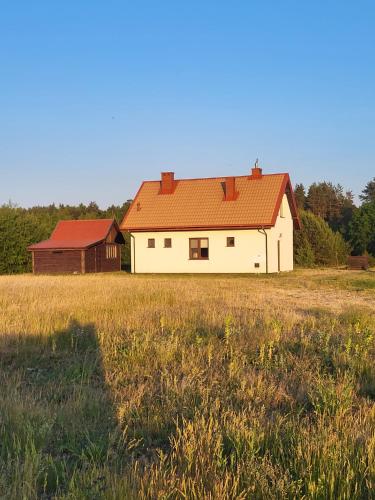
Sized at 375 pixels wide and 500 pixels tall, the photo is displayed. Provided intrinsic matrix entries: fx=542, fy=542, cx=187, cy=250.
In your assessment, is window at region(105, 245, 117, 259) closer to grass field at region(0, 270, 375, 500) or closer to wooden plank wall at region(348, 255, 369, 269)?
wooden plank wall at region(348, 255, 369, 269)

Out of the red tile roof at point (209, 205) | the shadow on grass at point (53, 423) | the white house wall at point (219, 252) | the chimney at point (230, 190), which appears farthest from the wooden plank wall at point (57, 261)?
the shadow on grass at point (53, 423)

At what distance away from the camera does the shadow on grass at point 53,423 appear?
3.41 meters

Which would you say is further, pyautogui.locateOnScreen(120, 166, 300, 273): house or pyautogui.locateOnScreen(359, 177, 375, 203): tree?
pyautogui.locateOnScreen(359, 177, 375, 203): tree

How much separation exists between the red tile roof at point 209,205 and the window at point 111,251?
4.85 meters

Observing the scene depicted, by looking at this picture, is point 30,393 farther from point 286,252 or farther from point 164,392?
point 286,252

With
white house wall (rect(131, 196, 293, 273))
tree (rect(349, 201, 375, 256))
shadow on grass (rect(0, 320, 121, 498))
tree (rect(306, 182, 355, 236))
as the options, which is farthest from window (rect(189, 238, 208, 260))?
tree (rect(306, 182, 355, 236))

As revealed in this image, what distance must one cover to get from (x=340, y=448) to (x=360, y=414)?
3.23ft

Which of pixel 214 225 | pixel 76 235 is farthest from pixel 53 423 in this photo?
pixel 76 235

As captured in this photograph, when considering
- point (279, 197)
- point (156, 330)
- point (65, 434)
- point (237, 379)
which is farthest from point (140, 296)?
point (279, 197)

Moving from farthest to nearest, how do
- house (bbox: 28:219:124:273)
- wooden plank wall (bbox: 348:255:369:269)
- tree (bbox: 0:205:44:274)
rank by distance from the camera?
tree (bbox: 0:205:44:274) < house (bbox: 28:219:124:273) < wooden plank wall (bbox: 348:255:369:269)

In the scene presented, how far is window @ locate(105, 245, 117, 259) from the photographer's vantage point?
132 feet

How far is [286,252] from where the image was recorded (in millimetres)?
36250

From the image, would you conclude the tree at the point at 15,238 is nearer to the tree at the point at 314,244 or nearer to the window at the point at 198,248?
the window at the point at 198,248

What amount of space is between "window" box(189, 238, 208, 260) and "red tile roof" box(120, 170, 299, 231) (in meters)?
1.03
